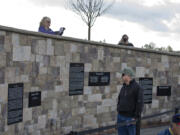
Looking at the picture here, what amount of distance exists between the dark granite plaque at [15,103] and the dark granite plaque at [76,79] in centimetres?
171

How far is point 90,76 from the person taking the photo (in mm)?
8781

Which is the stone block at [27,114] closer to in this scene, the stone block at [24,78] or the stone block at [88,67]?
the stone block at [24,78]

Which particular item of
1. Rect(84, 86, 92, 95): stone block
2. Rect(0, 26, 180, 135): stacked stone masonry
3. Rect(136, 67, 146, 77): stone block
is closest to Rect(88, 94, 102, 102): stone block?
Rect(0, 26, 180, 135): stacked stone masonry

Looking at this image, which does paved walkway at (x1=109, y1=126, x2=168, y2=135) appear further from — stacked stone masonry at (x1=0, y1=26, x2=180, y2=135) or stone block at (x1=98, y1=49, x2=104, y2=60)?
stone block at (x1=98, y1=49, x2=104, y2=60)

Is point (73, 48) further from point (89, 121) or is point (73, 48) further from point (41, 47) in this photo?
point (89, 121)

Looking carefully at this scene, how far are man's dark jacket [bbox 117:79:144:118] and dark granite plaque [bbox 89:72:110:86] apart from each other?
8.32ft

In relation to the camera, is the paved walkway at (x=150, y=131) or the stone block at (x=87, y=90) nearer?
the stone block at (x=87, y=90)

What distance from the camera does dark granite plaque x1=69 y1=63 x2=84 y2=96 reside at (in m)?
8.22

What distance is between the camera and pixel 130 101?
623 cm

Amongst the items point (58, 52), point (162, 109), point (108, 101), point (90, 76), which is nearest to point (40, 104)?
point (58, 52)

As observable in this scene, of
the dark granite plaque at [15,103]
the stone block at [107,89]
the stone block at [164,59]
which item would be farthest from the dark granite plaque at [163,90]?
the dark granite plaque at [15,103]

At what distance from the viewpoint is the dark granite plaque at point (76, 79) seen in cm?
822

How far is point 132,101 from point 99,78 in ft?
9.52

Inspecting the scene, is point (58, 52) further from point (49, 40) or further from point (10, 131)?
point (10, 131)
